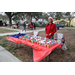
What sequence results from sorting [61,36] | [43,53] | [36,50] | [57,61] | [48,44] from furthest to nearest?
[61,36]
[57,61]
[36,50]
[48,44]
[43,53]

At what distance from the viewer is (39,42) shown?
8.64 ft

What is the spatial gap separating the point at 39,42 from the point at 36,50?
0.32 meters

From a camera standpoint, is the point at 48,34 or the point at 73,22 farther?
the point at 73,22

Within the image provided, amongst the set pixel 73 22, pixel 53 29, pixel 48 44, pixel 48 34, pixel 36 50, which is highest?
pixel 73 22
